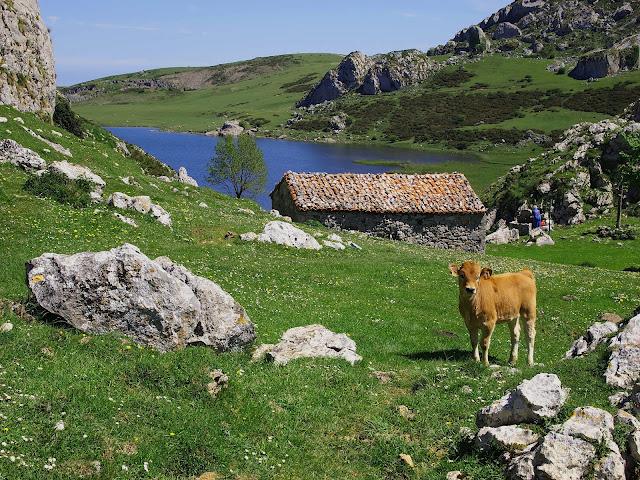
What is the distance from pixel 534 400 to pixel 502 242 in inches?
2164

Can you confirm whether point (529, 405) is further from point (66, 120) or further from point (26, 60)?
point (66, 120)

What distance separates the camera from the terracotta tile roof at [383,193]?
49.7 meters

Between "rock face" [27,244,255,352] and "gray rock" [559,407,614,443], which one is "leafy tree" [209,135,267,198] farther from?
"gray rock" [559,407,614,443]

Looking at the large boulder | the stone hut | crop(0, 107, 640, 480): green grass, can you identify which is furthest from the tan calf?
the stone hut

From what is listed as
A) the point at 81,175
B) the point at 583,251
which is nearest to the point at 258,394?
the point at 81,175

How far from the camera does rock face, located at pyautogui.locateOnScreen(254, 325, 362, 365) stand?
1603cm

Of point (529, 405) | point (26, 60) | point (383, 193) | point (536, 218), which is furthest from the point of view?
point (536, 218)

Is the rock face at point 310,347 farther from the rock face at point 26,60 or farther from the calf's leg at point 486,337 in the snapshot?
the rock face at point 26,60

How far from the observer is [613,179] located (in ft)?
255

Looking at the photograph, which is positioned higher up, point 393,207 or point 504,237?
point 393,207

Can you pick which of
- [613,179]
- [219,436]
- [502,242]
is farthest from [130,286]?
[613,179]

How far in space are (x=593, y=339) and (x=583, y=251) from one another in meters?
41.9

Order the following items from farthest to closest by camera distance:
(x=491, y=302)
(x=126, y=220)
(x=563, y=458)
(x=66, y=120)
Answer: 1. (x=66, y=120)
2. (x=126, y=220)
3. (x=491, y=302)
4. (x=563, y=458)

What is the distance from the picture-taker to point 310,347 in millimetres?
16516
